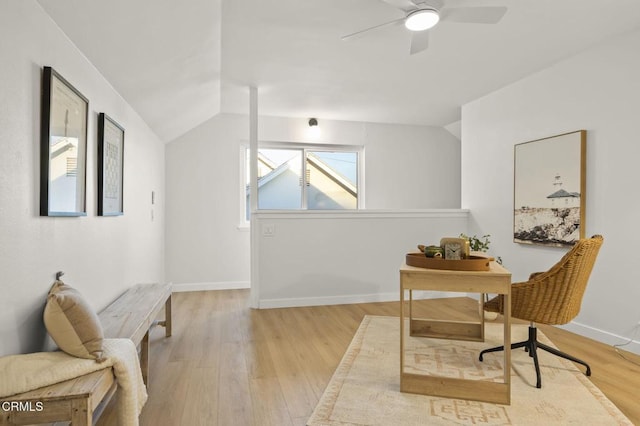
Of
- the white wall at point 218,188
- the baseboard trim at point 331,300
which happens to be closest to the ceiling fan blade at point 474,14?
the baseboard trim at point 331,300

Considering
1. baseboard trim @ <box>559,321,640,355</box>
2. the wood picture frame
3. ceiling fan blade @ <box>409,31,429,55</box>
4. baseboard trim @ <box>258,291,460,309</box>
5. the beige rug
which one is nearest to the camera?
the beige rug

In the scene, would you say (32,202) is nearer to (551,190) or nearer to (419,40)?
(419,40)

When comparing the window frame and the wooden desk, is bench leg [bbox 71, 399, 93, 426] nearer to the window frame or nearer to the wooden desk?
the wooden desk

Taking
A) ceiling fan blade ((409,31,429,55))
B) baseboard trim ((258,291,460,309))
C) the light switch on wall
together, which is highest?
ceiling fan blade ((409,31,429,55))

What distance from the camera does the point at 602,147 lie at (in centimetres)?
309

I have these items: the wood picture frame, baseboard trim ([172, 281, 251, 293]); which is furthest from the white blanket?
baseboard trim ([172, 281, 251, 293])

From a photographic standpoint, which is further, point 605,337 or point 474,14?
point 605,337

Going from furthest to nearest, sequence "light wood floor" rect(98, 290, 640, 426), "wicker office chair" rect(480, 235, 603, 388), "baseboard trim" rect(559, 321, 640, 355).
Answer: "baseboard trim" rect(559, 321, 640, 355), "wicker office chair" rect(480, 235, 603, 388), "light wood floor" rect(98, 290, 640, 426)

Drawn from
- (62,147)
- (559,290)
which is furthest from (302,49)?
(559,290)

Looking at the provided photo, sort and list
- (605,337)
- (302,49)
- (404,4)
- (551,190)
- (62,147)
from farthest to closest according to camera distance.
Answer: (551,190), (302,49), (605,337), (404,4), (62,147)

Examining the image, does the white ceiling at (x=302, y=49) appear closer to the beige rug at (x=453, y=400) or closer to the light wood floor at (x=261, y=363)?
the light wood floor at (x=261, y=363)

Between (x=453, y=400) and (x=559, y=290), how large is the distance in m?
0.88

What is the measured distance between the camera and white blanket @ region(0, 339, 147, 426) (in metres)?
1.25

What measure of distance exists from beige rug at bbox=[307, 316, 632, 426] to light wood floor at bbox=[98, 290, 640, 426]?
0.35 ft
